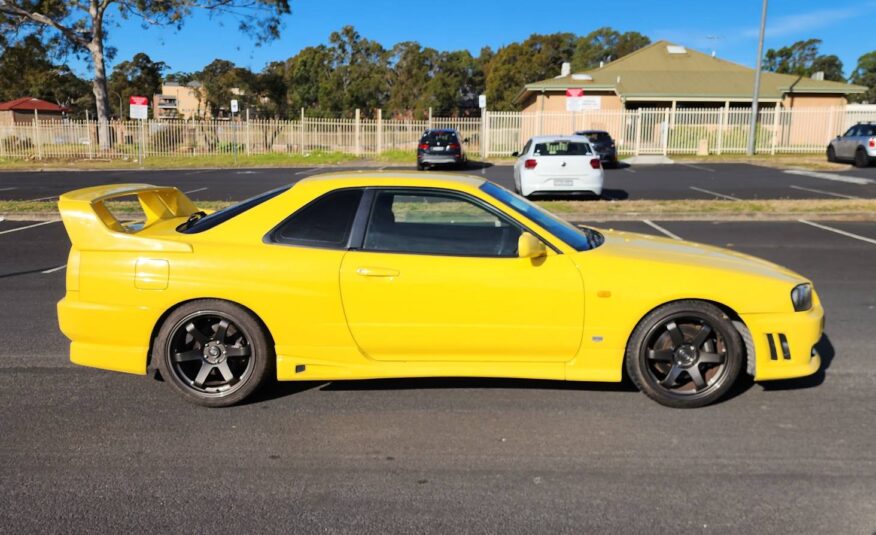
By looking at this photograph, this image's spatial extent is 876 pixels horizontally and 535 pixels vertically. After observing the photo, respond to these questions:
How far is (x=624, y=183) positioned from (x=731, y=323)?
56.2ft

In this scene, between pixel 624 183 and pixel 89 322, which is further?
pixel 624 183

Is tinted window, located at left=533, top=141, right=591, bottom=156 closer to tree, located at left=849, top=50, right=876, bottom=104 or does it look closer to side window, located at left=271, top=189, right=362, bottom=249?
side window, located at left=271, top=189, right=362, bottom=249

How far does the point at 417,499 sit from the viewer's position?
3314 mm

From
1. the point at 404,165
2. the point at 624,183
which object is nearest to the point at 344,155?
the point at 404,165

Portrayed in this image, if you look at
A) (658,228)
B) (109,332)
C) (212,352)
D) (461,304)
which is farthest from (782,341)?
(658,228)

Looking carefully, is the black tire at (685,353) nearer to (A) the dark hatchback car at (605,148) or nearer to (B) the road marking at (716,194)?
(B) the road marking at (716,194)

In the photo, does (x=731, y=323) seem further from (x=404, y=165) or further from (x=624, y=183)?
(x=404, y=165)

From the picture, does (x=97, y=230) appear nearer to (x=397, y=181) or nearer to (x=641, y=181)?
(x=397, y=181)

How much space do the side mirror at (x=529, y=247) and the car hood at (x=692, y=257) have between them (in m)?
0.49

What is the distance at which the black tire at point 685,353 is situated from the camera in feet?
13.8

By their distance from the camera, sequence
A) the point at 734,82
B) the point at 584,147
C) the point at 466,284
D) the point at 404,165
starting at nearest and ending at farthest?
the point at 466,284, the point at 584,147, the point at 404,165, the point at 734,82

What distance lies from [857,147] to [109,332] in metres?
28.5

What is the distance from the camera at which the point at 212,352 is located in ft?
14.3

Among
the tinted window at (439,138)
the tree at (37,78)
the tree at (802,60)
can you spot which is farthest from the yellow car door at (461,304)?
the tree at (802,60)
